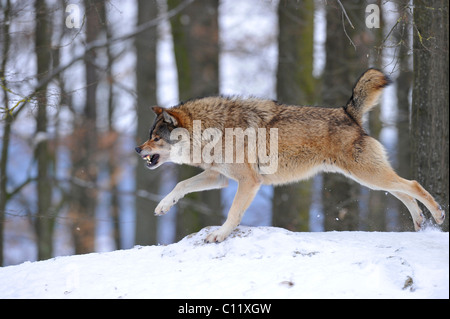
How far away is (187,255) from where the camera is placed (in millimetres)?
5617

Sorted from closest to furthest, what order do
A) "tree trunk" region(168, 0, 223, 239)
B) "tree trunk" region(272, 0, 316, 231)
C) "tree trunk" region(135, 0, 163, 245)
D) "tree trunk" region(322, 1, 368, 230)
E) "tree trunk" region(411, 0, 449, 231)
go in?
"tree trunk" region(411, 0, 449, 231) < "tree trunk" region(322, 1, 368, 230) < "tree trunk" region(272, 0, 316, 231) < "tree trunk" region(168, 0, 223, 239) < "tree trunk" region(135, 0, 163, 245)

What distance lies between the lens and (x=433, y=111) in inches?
286

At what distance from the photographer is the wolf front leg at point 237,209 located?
19.0 ft

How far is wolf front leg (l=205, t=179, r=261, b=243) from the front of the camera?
5.80 meters

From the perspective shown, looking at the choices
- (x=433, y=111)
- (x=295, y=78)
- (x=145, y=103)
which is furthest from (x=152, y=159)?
(x=145, y=103)

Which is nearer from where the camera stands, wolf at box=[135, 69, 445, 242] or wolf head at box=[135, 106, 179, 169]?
wolf at box=[135, 69, 445, 242]

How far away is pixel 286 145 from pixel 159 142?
164 centimetres

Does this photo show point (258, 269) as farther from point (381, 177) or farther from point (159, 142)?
point (159, 142)

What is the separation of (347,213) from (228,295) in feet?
21.4

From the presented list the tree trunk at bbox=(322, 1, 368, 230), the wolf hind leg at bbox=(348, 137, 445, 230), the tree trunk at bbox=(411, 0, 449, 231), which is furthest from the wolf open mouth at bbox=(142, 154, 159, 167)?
the tree trunk at bbox=(322, 1, 368, 230)

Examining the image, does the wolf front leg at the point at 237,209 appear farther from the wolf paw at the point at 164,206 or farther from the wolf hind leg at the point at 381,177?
the wolf hind leg at the point at 381,177

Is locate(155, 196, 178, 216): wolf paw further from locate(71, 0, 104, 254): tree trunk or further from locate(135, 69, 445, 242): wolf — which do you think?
locate(71, 0, 104, 254): tree trunk

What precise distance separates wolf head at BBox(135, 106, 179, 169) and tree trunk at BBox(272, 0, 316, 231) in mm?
5299

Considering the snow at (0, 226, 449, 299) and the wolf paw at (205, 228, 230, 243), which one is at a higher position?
the wolf paw at (205, 228, 230, 243)
